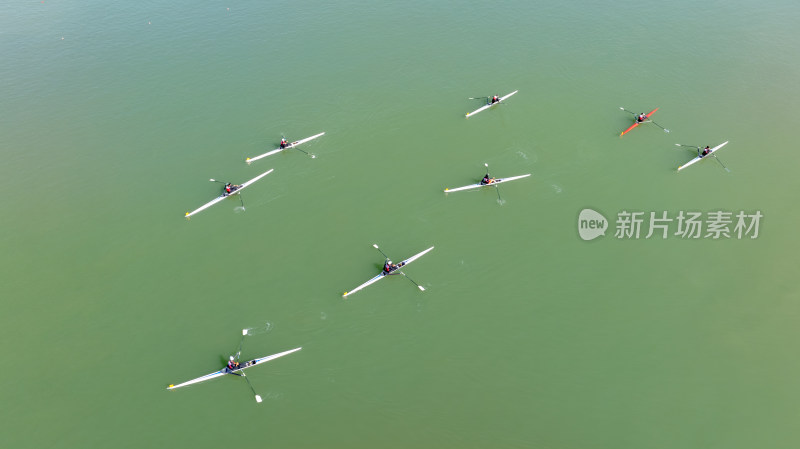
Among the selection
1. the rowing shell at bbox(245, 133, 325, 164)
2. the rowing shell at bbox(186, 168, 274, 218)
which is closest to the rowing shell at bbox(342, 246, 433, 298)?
the rowing shell at bbox(186, 168, 274, 218)

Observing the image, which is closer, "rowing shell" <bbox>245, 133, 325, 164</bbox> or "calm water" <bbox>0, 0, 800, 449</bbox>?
"calm water" <bbox>0, 0, 800, 449</bbox>

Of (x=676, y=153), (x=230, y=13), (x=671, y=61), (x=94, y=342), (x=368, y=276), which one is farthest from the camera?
(x=230, y=13)

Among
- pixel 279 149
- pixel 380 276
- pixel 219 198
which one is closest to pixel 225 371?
pixel 380 276

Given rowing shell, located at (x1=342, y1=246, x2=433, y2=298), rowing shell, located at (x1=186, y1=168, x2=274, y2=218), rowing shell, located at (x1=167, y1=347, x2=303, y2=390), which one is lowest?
rowing shell, located at (x1=167, y1=347, x2=303, y2=390)

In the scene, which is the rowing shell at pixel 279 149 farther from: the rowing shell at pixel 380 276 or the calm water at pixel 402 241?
the rowing shell at pixel 380 276

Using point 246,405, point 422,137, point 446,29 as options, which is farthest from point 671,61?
point 246,405

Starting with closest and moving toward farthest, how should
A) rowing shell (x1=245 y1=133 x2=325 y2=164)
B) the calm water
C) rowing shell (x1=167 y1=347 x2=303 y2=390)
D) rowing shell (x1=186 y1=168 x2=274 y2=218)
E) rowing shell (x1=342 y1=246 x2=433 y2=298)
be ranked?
the calm water < rowing shell (x1=167 y1=347 x2=303 y2=390) < rowing shell (x1=342 y1=246 x2=433 y2=298) < rowing shell (x1=186 y1=168 x2=274 y2=218) < rowing shell (x1=245 y1=133 x2=325 y2=164)

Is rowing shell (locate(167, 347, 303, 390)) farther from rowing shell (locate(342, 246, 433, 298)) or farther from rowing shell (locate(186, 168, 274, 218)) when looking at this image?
rowing shell (locate(186, 168, 274, 218))

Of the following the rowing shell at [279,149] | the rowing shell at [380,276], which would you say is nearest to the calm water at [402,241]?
the rowing shell at [380,276]

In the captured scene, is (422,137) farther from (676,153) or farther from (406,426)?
(406,426)
